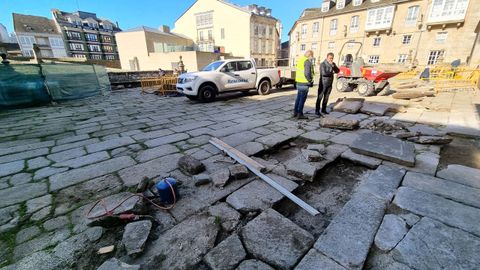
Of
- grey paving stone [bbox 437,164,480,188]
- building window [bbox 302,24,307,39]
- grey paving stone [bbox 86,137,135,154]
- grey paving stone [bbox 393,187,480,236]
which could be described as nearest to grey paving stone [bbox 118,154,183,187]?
grey paving stone [bbox 86,137,135,154]

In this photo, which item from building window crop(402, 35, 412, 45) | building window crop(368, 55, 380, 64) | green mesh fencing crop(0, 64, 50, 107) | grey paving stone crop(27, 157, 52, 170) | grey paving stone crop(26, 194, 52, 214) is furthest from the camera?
building window crop(368, 55, 380, 64)

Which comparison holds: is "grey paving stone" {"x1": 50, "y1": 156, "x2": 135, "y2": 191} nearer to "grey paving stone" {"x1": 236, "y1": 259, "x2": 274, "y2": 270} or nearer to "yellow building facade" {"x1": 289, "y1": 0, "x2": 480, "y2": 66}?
"grey paving stone" {"x1": 236, "y1": 259, "x2": 274, "y2": 270}

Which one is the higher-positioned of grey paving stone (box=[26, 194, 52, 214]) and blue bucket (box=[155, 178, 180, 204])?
blue bucket (box=[155, 178, 180, 204])

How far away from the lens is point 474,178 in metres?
2.30

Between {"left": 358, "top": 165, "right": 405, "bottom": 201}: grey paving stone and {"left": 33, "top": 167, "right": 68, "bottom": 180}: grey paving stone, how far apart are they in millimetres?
3919

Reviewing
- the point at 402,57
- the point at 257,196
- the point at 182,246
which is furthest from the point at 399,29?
the point at 182,246

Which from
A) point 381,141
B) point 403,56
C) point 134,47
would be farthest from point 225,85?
point 134,47

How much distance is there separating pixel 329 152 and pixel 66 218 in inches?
129

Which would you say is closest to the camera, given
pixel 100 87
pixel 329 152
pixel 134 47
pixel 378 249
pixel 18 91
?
pixel 378 249

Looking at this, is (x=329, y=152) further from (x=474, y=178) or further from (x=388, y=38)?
(x=388, y=38)

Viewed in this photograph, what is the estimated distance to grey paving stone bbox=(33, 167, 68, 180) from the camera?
2.72 m

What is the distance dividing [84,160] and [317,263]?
3496 millimetres

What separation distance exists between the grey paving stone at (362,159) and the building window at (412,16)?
27.8 m

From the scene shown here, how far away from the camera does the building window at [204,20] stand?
32.5 metres
